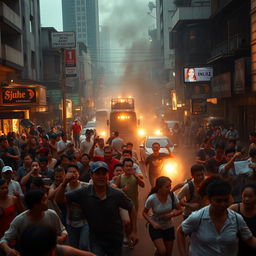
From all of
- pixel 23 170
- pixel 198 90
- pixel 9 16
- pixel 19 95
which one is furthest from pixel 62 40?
pixel 198 90

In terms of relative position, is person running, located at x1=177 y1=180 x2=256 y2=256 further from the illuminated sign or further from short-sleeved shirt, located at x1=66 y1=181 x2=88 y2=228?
the illuminated sign

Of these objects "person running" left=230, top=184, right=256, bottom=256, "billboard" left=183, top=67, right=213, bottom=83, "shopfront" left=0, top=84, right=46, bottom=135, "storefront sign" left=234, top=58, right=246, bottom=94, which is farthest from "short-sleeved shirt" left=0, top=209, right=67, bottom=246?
"billboard" left=183, top=67, right=213, bottom=83

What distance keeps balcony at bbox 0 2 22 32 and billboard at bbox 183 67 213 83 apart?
18.8 metres

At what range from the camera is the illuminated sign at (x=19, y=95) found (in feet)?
79.4

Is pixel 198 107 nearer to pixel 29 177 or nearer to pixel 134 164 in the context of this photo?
pixel 134 164

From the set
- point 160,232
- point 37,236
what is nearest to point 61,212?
point 160,232

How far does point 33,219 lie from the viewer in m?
4.89

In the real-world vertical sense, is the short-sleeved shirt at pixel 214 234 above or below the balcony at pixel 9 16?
below

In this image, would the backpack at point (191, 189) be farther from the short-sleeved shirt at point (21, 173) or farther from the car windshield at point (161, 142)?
the car windshield at point (161, 142)

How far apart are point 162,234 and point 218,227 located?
2.22 metres

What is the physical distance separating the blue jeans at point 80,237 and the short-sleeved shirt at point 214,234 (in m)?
2.27

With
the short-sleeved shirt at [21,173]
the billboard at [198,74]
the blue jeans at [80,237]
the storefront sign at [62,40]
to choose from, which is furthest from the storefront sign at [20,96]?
the billboard at [198,74]

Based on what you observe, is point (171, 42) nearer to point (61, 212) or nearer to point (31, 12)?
point (31, 12)

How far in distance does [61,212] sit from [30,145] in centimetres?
630
